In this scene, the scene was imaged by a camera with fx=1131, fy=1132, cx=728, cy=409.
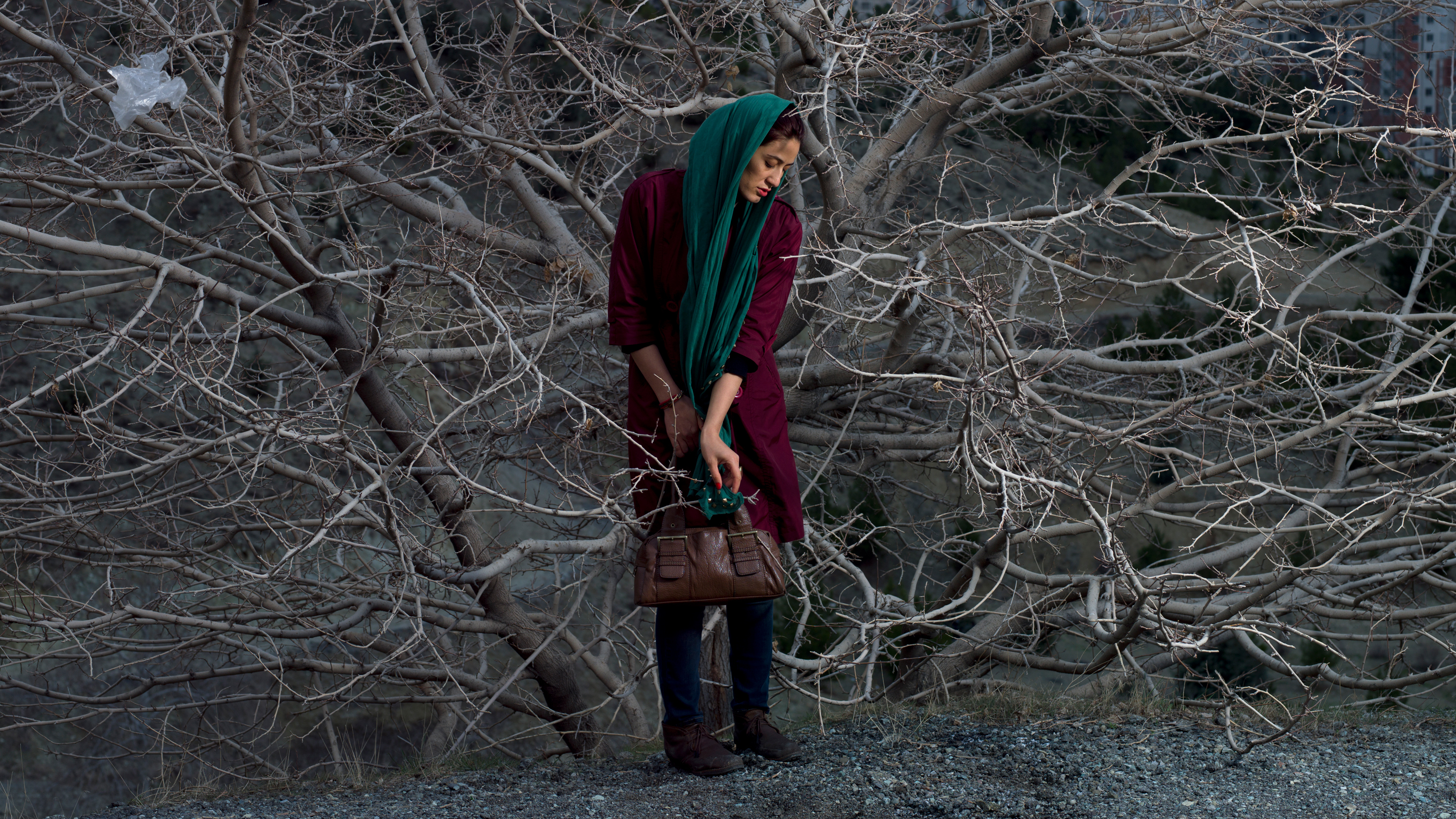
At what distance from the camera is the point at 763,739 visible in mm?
3002

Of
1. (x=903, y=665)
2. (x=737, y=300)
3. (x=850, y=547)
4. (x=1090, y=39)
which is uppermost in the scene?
(x=1090, y=39)

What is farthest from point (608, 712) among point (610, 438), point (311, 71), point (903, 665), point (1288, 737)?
point (1288, 737)

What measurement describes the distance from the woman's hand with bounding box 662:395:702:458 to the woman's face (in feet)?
1.73

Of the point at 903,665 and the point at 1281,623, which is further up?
the point at 1281,623

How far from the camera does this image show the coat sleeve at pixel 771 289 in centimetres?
276

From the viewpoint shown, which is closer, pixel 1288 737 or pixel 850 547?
pixel 1288 737

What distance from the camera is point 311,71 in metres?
5.02

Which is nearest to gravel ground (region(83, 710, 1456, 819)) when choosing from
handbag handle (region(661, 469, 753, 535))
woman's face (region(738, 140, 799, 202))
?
handbag handle (region(661, 469, 753, 535))

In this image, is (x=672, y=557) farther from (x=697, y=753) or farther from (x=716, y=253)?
(x=716, y=253)

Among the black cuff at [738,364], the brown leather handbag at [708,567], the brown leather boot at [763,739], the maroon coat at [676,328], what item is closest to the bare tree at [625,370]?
the maroon coat at [676,328]

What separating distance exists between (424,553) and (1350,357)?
17.1ft

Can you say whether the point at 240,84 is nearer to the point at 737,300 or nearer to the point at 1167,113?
the point at 737,300

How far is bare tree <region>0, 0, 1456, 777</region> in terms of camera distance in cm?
359

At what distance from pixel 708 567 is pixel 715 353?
1.68 ft
